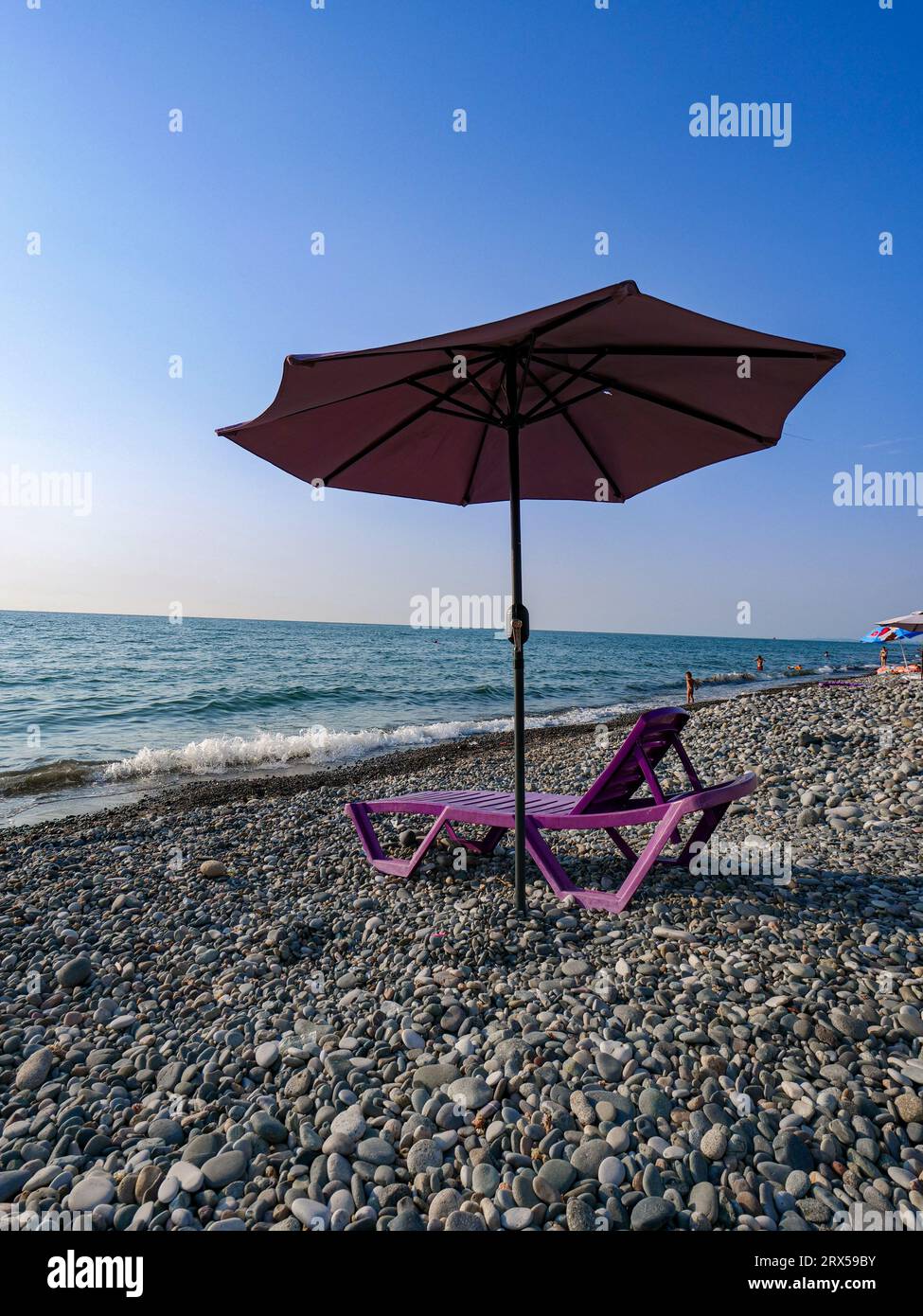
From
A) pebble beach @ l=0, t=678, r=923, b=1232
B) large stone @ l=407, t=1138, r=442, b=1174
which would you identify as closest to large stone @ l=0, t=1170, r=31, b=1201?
pebble beach @ l=0, t=678, r=923, b=1232

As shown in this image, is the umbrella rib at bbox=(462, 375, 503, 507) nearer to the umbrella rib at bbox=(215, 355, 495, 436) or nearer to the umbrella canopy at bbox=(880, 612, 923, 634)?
the umbrella rib at bbox=(215, 355, 495, 436)

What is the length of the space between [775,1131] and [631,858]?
2.88 metres

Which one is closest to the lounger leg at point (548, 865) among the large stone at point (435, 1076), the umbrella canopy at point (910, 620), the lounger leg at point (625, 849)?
the lounger leg at point (625, 849)

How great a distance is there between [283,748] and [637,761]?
12093mm

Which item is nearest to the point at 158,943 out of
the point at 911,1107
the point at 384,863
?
the point at 384,863

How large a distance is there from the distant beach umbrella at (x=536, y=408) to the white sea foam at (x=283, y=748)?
10.7 m

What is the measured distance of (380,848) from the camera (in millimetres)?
5484

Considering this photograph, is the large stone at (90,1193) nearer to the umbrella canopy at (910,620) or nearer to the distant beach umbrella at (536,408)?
the distant beach umbrella at (536,408)

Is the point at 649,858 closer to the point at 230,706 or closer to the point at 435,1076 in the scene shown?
the point at 435,1076

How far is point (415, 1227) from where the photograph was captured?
200 cm

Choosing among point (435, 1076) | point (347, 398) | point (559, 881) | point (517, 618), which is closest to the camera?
point (435, 1076)

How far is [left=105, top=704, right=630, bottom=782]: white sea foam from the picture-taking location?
13.5 metres

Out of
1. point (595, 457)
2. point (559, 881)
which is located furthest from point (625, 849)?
point (595, 457)

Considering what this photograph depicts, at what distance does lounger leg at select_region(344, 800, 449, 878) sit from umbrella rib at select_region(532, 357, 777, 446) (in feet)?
10.3
